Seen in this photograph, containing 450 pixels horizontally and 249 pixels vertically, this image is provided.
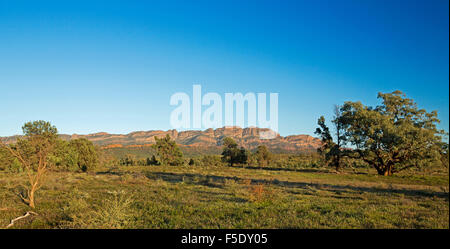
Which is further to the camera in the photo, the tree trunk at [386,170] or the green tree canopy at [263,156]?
the green tree canopy at [263,156]

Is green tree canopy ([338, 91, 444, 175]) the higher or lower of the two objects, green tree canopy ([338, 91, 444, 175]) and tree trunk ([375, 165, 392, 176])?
the higher

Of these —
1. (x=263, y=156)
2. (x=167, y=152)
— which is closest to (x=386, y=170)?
(x=263, y=156)

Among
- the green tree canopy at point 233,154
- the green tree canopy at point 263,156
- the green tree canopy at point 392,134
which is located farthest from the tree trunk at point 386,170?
the green tree canopy at point 233,154

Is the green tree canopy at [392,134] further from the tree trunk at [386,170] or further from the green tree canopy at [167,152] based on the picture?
the green tree canopy at [167,152]

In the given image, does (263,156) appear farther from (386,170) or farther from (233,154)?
(386,170)

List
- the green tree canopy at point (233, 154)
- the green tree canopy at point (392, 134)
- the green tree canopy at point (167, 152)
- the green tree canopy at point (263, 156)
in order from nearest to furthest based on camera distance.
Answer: the green tree canopy at point (392, 134) < the green tree canopy at point (167, 152) < the green tree canopy at point (263, 156) < the green tree canopy at point (233, 154)

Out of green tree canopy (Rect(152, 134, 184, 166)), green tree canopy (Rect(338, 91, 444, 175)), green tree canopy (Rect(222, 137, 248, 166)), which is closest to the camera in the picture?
green tree canopy (Rect(338, 91, 444, 175))

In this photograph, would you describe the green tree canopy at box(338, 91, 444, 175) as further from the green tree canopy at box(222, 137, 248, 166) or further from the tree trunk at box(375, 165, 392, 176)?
the green tree canopy at box(222, 137, 248, 166)

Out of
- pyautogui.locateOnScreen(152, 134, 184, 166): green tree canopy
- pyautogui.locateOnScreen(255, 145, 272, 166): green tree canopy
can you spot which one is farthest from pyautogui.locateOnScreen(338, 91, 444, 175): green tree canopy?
pyautogui.locateOnScreen(152, 134, 184, 166): green tree canopy

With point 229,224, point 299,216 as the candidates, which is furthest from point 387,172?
point 229,224

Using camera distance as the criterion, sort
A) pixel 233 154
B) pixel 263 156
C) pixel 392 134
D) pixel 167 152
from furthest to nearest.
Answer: pixel 263 156 → pixel 233 154 → pixel 167 152 → pixel 392 134

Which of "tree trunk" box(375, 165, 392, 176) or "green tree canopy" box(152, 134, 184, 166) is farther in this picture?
"green tree canopy" box(152, 134, 184, 166)

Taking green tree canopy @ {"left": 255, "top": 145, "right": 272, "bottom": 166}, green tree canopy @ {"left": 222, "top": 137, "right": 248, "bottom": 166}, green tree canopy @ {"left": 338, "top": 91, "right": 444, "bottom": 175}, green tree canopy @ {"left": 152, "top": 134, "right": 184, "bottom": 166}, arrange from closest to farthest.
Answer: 1. green tree canopy @ {"left": 338, "top": 91, "right": 444, "bottom": 175}
2. green tree canopy @ {"left": 152, "top": 134, "right": 184, "bottom": 166}
3. green tree canopy @ {"left": 255, "top": 145, "right": 272, "bottom": 166}
4. green tree canopy @ {"left": 222, "top": 137, "right": 248, "bottom": 166}
